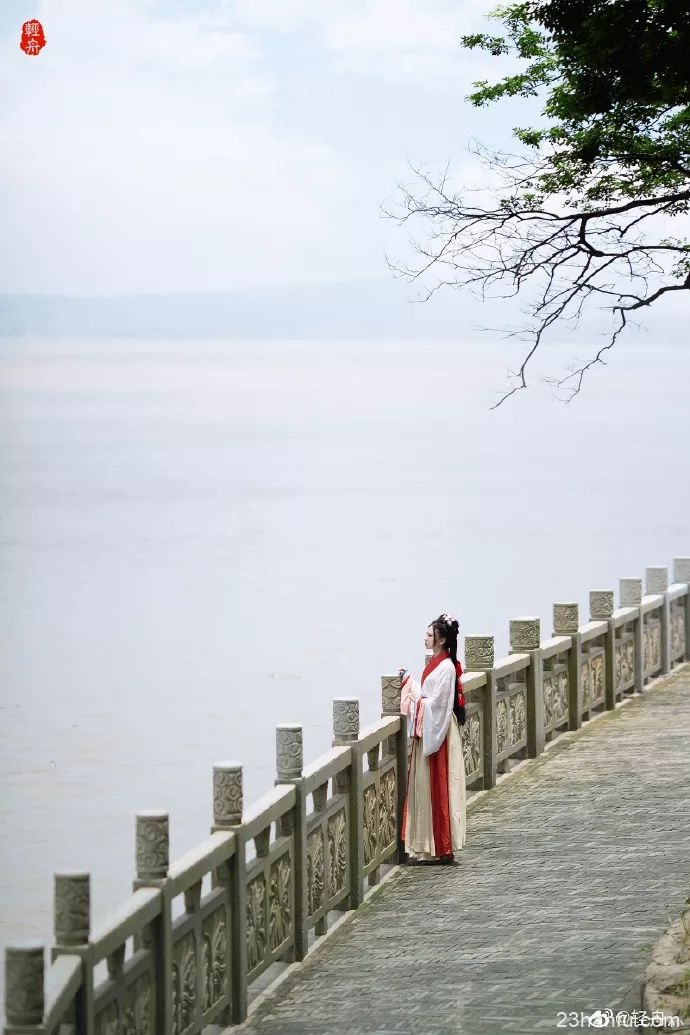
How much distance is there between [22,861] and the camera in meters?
34.8

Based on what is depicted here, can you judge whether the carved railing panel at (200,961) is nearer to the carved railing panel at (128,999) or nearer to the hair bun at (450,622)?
the carved railing panel at (128,999)

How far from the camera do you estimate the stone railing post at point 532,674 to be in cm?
1684

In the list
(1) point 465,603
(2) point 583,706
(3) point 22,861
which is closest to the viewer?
(2) point 583,706

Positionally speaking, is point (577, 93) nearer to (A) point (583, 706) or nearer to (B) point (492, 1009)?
(B) point (492, 1009)

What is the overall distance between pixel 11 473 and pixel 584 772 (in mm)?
131814

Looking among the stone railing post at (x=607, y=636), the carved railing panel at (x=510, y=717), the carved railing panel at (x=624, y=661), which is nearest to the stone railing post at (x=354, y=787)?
the carved railing panel at (x=510, y=717)

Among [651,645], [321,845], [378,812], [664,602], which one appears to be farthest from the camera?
[664,602]

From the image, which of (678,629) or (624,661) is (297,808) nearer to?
(624,661)

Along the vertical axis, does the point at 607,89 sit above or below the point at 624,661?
above

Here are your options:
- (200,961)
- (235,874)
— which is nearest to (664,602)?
(235,874)

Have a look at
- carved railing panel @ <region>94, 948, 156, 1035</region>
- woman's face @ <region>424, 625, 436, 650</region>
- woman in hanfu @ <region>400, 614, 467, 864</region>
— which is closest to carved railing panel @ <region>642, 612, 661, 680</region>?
woman in hanfu @ <region>400, 614, 467, 864</region>

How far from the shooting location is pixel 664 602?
2173cm

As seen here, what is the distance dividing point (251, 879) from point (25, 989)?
311 centimetres

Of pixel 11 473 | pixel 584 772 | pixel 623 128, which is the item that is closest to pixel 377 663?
pixel 584 772
